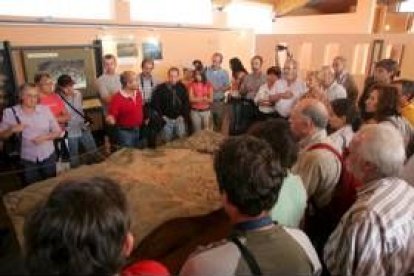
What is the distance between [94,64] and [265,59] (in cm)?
392

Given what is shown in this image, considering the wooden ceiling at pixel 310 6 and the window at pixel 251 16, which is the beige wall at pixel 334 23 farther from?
the window at pixel 251 16

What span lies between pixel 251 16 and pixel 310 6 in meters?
1.59

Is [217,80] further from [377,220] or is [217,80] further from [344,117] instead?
[377,220]

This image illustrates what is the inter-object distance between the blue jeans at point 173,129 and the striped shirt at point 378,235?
3.39m

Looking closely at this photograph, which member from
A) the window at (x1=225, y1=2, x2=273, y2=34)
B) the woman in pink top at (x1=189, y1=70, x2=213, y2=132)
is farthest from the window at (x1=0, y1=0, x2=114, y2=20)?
the window at (x1=225, y1=2, x2=273, y2=34)

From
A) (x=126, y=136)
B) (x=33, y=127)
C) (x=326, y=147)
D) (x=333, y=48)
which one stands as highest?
(x=333, y=48)

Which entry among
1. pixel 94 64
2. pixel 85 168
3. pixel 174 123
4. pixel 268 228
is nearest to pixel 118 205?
pixel 268 228

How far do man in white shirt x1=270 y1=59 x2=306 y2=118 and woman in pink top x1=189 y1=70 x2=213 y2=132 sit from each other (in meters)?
0.98

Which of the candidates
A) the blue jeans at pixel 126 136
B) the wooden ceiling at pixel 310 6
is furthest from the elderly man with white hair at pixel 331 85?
the wooden ceiling at pixel 310 6

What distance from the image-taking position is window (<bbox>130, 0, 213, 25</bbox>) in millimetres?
5762

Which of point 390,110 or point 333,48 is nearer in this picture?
point 390,110

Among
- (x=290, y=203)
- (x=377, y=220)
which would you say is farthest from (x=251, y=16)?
(x=377, y=220)

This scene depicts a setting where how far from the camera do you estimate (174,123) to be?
4520mm

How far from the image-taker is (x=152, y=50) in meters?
6.07
